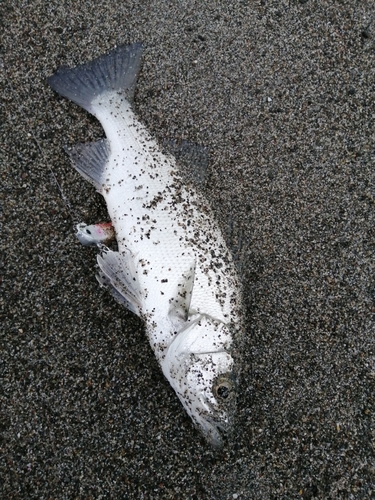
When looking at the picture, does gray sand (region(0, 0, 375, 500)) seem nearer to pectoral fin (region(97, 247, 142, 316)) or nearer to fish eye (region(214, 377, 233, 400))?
pectoral fin (region(97, 247, 142, 316))

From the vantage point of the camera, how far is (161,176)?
108 inches

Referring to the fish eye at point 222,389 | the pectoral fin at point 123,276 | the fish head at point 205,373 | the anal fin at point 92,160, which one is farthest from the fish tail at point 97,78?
the fish eye at point 222,389

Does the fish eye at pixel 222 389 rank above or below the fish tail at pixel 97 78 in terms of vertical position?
below

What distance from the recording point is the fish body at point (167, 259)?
2.42 meters

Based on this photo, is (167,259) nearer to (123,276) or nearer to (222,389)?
(123,276)

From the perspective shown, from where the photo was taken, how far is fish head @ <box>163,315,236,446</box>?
236cm

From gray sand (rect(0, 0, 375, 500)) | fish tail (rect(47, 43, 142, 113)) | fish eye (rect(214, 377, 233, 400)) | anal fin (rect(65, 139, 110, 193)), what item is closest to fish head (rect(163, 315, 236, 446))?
fish eye (rect(214, 377, 233, 400))

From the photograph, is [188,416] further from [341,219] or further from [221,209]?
[341,219]

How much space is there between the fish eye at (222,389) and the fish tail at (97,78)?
183 centimetres

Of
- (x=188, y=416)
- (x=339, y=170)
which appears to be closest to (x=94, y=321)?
(x=188, y=416)

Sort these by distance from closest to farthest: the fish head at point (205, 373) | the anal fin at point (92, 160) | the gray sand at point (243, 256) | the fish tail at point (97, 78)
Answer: the fish head at point (205, 373), the gray sand at point (243, 256), the anal fin at point (92, 160), the fish tail at point (97, 78)

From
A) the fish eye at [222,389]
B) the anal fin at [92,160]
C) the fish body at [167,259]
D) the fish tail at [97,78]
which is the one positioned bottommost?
the fish eye at [222,389]

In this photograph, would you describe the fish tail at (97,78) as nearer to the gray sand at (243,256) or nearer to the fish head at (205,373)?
the gray sand at (243,256)

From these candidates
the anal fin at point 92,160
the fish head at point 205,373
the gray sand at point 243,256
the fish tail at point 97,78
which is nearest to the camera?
the fish head at point 205,373
